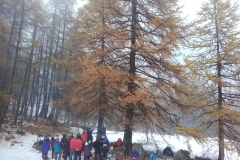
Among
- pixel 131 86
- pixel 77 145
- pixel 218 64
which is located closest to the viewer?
pixel 131 86

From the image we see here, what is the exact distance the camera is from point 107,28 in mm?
11234

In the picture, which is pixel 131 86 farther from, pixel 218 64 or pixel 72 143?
pixel 218 64

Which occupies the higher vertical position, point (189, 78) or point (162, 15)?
point (162, 15)

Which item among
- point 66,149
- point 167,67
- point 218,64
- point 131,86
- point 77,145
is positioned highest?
point 218,64

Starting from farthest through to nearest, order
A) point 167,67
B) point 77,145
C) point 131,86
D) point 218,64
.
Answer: point 218,64, point 77,145, point 131,86, point 167,67

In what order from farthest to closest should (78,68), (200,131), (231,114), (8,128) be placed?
(8,128) < (78,68) < (200,131) < (231,114)

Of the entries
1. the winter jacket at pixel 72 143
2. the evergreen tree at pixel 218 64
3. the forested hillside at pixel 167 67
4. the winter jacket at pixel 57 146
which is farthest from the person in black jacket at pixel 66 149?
the evergreen tree at pixel 218 64

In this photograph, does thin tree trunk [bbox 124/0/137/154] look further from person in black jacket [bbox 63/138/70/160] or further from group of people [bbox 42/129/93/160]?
person in black jacket [bbox 63/138/70/160]

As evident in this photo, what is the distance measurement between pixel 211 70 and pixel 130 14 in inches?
205

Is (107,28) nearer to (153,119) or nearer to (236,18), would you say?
(153,119)

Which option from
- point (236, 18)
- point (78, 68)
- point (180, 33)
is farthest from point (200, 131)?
point (78, 68)

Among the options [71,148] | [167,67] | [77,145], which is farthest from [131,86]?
[71,148]

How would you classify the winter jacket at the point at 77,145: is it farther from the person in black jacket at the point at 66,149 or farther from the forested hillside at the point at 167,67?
the forested hillside at the point at 167,67

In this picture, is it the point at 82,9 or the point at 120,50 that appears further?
the point at 82,9
